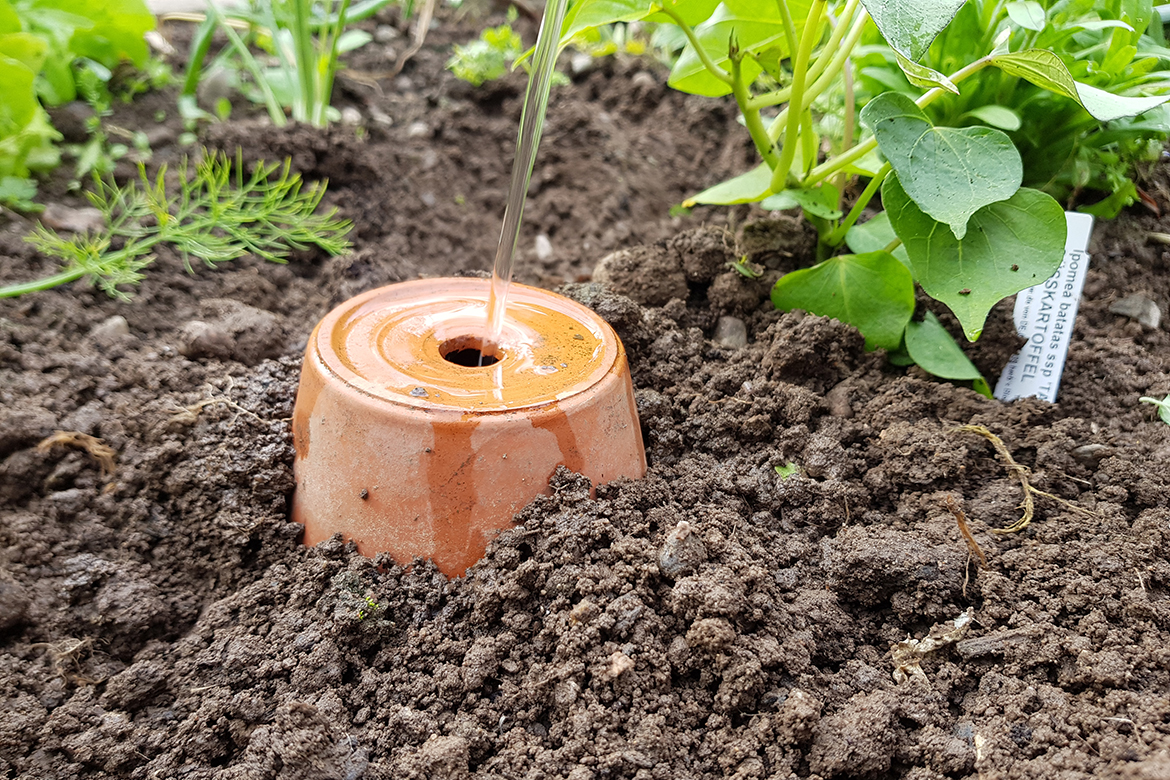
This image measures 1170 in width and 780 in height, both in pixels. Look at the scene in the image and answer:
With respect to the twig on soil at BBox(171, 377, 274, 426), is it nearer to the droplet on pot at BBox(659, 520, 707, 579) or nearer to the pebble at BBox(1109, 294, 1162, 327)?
the droplet on pot at BBox(659, 520, 707, 579)

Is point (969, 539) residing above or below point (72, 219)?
below

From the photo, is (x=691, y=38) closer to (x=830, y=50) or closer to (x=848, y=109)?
(x=830, y=50)

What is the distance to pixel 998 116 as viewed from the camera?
1794 mm

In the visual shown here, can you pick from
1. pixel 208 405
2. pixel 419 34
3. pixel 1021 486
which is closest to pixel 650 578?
pixel 1021 486

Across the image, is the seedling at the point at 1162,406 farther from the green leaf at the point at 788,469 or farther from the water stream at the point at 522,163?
the water stream at the point at 522,163

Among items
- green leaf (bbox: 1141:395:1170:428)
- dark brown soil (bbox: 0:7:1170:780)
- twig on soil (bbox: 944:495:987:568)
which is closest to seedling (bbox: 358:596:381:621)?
dark brown soil (bbox: 0:7:1170:780)

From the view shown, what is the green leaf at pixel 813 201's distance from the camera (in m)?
1.85

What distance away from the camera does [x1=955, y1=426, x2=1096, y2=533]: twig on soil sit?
148 centimetres

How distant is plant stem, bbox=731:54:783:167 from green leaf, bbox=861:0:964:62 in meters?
0.53

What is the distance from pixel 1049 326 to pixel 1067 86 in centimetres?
60

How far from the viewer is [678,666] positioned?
1.24m

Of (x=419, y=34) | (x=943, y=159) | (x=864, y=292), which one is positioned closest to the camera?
(x=943, y=159)

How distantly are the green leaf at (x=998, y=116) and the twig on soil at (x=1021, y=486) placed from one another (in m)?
0.66

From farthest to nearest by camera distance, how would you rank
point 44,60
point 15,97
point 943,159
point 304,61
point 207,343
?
1. point 304,61
2. point 44,60
3. point 15,97
4. point 207,343
5. point 943,159
